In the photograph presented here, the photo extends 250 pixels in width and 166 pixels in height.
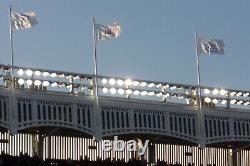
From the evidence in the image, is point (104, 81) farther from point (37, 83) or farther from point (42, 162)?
point (42, 162)

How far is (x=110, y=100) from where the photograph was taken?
55.7 metres

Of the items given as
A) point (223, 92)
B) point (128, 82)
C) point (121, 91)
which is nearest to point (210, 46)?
point (223, 92)

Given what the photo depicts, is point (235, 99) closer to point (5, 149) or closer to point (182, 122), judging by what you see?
point (182, 122)

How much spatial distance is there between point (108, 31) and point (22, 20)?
18.6 feet

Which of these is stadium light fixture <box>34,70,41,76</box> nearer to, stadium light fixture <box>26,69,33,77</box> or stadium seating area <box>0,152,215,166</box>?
stadium light fixture <box>26,69,33,77</box>

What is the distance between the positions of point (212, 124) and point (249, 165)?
24.5ft

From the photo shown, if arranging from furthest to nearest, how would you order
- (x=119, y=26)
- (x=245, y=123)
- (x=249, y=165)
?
(x=249, y=165) < (x=245, y=123) < (x=119, y=26)

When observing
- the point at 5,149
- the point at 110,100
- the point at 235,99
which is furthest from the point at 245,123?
the point at 5,149

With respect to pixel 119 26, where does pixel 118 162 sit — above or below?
below

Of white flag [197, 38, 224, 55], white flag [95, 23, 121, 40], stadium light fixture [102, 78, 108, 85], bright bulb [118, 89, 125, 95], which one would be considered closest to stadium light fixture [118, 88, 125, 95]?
bright bulb [118, 89, 125, 95]

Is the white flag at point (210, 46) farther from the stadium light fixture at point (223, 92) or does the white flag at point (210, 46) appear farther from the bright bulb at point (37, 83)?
the bright bulb at point (37, 83)

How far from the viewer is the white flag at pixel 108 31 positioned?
186 ft

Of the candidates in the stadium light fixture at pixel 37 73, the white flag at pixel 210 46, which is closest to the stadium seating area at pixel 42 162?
Result: the stadium light fixture at pixel 37 73

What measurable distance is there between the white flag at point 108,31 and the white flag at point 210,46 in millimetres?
6341
